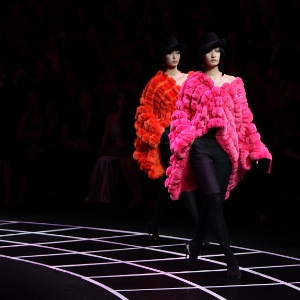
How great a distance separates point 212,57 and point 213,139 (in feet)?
1.86

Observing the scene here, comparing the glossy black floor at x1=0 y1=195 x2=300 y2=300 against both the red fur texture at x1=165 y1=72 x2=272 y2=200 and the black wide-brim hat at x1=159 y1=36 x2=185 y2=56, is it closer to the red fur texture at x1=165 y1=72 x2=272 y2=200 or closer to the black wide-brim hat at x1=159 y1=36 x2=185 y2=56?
the red fur texture at x1=165 y1=72 x2=272 y2=200

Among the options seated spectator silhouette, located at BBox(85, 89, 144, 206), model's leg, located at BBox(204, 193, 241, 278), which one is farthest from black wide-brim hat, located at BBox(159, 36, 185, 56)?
seated spectator silhouette, located at BBox(85, 89, 144, 206)

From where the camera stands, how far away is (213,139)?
726cm

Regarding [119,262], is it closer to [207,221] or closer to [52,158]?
[207,221]

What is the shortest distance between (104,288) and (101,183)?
5070 mm

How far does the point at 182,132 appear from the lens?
7.26 m

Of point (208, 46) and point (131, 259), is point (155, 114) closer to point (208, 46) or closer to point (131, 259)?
point (131, 259)

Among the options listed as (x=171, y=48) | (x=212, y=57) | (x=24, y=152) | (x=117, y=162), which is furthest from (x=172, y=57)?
(x=24, y=152)

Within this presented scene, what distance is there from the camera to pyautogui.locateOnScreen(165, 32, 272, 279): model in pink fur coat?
7188mm

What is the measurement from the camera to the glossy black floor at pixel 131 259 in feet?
21.7

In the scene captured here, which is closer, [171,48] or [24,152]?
[171,48]

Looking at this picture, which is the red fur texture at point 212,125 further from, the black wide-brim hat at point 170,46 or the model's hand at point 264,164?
the black wide-brim hat at point 170,46

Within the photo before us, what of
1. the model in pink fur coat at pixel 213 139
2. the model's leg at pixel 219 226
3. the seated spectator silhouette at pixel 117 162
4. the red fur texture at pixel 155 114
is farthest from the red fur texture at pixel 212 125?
the seated spectator silhouette at pixel 117 162

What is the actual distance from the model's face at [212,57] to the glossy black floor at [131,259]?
1.42m
